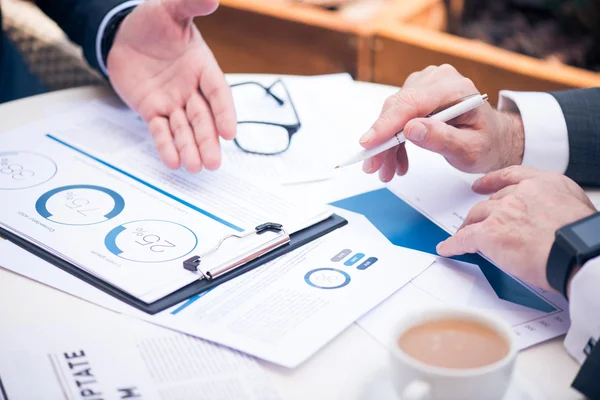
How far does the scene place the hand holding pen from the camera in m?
0.83

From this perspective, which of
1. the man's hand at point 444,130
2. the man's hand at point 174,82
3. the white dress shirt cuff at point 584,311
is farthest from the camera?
the man's hand at point 174,82

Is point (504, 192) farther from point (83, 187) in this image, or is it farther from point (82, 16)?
point (82, 16)

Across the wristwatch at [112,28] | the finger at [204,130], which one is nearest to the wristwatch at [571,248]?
the finger at [204,130]

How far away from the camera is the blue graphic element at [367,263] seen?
0.74 m

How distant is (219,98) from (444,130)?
1.15ft

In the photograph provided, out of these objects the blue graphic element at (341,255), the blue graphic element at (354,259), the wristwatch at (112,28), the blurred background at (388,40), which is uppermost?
the wristwatch at (112,28)

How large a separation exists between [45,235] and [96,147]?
0.24 meters

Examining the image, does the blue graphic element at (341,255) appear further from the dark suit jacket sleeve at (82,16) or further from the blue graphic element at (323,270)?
the dark suit jacket sleeve at (82,16)

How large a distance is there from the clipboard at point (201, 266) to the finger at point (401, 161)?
0.15 m

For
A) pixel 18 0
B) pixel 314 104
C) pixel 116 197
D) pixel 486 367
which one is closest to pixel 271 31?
pixel 18 0

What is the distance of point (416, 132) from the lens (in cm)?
81

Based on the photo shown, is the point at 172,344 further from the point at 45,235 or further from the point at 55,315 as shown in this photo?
the point at 45,235

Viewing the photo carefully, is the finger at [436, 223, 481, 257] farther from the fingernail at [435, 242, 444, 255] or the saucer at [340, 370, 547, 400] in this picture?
the saucer at [340, 370, 547, 400]

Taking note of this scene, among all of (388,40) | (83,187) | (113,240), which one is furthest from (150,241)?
(388,40)
